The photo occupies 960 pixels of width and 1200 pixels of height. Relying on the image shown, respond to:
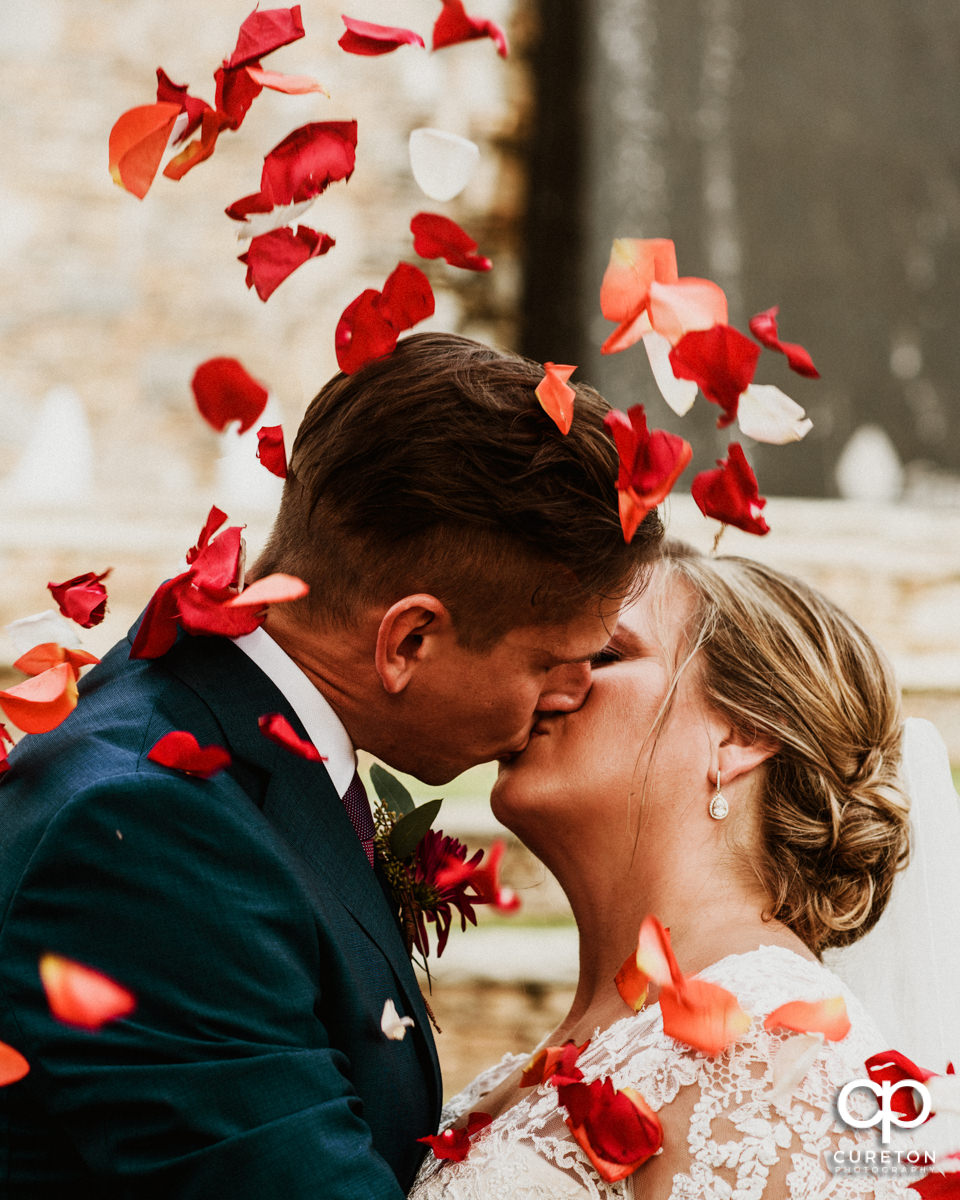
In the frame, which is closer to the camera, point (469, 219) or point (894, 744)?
point (894, 744)

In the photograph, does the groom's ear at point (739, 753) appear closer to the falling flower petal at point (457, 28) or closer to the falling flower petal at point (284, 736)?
the falling flower petal at point (284, 736)

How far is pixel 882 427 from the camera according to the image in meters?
7.92

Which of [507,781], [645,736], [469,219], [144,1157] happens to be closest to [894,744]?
[645,736]

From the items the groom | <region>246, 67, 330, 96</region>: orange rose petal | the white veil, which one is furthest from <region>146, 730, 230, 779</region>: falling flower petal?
the white veil

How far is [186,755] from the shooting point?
1591 millimetres

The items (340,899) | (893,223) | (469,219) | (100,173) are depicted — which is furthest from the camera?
(893,223)

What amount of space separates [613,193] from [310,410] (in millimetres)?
6230

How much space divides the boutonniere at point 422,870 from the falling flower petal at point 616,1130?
349mm

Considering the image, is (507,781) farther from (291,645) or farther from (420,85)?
(420,85)

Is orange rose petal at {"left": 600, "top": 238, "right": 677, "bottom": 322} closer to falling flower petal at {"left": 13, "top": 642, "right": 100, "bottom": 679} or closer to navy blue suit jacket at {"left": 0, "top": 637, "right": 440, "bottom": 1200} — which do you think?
navy blue suit jacket at {"left": 0, "top": 637, "right": 440, "bottom": 1200}

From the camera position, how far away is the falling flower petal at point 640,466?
1680mm

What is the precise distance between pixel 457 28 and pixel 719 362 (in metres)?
0.55

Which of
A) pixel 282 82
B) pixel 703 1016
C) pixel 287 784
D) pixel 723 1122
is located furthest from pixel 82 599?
pixel 723 1122

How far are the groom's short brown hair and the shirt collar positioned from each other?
3.6 inches
